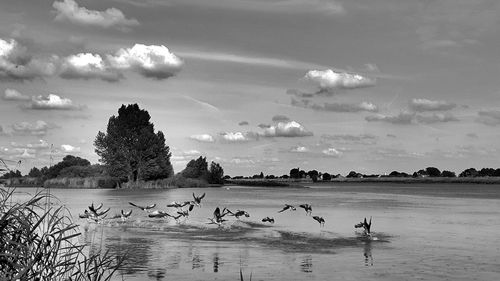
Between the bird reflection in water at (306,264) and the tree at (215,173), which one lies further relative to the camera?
the tree at (215,173)

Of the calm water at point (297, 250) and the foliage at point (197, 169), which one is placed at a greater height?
the foliage at point (197, 169)

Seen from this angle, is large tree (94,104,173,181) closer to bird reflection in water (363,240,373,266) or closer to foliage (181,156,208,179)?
foliage (181,156,208,179)

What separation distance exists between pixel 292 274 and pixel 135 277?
3270 mm

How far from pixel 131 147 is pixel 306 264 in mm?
71819

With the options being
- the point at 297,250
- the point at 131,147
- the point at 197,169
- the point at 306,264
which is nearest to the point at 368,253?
the point at 297,250

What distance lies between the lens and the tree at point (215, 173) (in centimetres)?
10909

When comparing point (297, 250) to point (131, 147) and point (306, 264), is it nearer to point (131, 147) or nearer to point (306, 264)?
point (306, 264)

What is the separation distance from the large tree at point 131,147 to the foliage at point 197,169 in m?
15.8

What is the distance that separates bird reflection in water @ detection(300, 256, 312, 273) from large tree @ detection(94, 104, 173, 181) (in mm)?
69975

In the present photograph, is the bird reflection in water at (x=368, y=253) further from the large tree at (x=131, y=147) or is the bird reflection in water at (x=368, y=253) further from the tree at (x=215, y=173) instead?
the tree at (x=215, y=173)

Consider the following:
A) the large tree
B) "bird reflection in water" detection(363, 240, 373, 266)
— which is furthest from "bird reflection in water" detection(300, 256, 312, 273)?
the large tree

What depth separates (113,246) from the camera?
1617 centimetres

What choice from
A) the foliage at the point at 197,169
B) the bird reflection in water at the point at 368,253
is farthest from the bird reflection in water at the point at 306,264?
the foliage at the point at 197,169

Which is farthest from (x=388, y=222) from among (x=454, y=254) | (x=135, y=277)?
(x=135, y=277)
